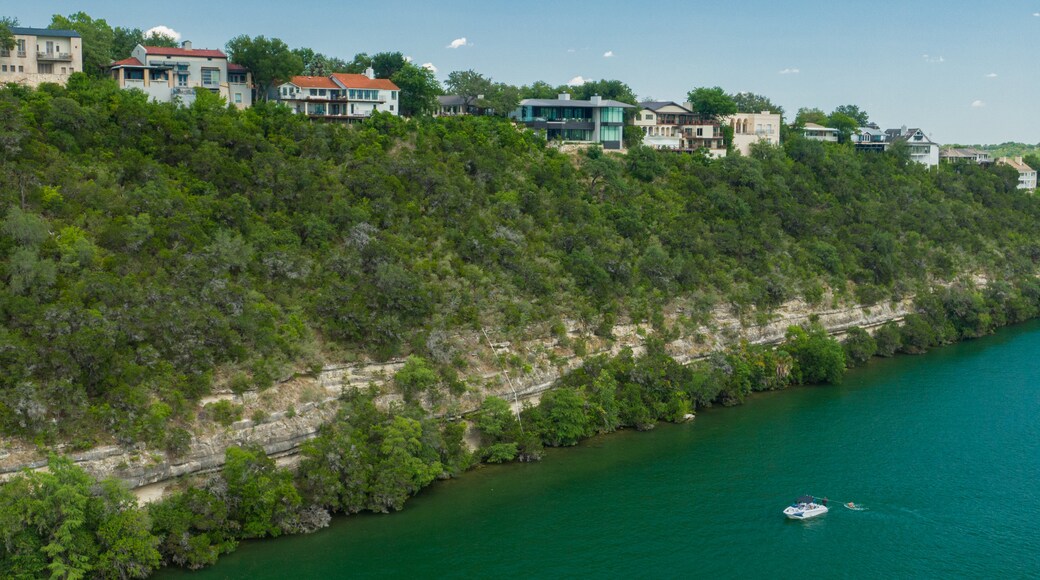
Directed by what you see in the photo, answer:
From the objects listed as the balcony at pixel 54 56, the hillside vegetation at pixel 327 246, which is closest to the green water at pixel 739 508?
the hillside vegetation at pixel 327 246

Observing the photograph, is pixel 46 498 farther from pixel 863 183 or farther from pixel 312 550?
pixel 863 183

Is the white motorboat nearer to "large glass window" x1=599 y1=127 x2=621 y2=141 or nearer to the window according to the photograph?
"large glass window" x1=599 y1=127 x2=621 y2=141

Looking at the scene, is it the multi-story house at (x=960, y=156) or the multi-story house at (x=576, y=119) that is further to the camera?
the multi-story house at (x=960, y=156)

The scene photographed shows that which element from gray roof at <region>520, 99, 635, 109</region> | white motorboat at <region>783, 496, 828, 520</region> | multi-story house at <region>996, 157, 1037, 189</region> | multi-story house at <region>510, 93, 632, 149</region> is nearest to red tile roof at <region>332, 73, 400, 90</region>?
multi-story house at <region>510, 93, 632, 149</region>

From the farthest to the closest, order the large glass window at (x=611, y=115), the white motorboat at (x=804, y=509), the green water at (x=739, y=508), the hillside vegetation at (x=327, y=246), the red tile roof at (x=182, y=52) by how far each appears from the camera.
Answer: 1. the large glass window at (x=611, y=115)
2. the red tile roof at (x=182, y=52)
3. the white motorboat at (x=804, y=509)
4. the hillside vegetation at (x=327, y=246)
5. the green water at (x=739, y=508)

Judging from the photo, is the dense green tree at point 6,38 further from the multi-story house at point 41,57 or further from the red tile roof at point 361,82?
the red tile roof at point 361,82

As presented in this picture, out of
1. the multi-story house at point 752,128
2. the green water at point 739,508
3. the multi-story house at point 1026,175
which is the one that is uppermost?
the multi-story house at point 752,128

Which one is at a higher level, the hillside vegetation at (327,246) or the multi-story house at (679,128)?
the multi-story house at (679,128)
